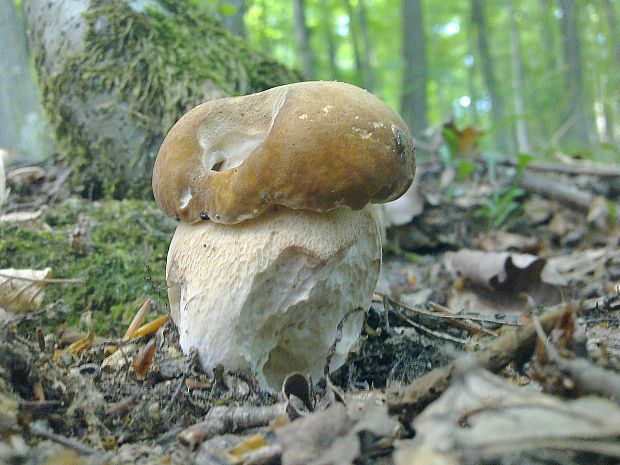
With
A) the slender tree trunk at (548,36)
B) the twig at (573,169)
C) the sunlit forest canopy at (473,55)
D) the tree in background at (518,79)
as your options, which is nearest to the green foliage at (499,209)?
the twig at (573,169)

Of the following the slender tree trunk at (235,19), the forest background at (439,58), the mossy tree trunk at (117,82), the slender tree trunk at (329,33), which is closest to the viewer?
the mossy tree trunk at (117,82)

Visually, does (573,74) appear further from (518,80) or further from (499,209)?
(499,209)

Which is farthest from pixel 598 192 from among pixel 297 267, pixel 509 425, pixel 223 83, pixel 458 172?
pixel 509 425

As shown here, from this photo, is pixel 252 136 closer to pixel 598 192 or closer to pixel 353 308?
pixel 353 308

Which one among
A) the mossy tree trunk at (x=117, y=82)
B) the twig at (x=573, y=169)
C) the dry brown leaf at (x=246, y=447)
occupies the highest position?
the mossy tree trunk at (x=117, y=82)

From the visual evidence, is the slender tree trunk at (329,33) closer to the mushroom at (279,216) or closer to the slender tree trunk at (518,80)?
the slender tree trunk at (518,80)

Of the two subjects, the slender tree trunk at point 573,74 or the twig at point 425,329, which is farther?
the slender tree trunk at point 573,74

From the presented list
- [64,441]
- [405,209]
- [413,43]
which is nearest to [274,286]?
[64,441]

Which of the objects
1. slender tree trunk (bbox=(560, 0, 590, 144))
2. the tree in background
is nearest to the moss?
slender tree trunk (bbox=(560, 0, 590, 144))
